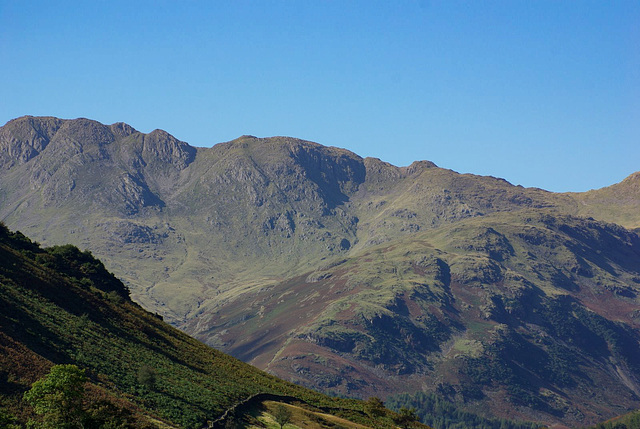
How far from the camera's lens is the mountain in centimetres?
8725

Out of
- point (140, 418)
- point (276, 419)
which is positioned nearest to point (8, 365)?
point (140, 418)

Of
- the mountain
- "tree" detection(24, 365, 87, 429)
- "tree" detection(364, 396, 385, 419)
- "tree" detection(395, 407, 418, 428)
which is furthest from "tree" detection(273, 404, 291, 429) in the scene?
"tree" detection(24, 365, 87, 429)

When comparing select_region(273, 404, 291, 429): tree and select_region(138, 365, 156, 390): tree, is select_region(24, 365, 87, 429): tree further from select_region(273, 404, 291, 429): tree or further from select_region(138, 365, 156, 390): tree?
select_region(273, 404, 291, 429): tree

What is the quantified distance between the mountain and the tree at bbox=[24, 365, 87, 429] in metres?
2.48

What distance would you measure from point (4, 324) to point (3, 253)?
140ft

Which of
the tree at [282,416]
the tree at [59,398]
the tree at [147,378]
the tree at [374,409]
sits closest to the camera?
the tree at [59,398]

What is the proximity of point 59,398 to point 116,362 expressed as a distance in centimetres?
4703

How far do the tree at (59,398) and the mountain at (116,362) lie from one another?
8.15ft

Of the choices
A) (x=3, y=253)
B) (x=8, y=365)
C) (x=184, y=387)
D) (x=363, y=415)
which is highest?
(x=3, y=253)

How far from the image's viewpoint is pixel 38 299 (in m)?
125

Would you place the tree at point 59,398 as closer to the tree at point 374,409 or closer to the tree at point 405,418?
the tree at point 374,409

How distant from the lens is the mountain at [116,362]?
87250mm

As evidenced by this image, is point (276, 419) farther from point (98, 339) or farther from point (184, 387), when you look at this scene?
point (98, 339)

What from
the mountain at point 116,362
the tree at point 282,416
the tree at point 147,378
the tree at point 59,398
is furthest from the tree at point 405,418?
the tree at point 59,398
